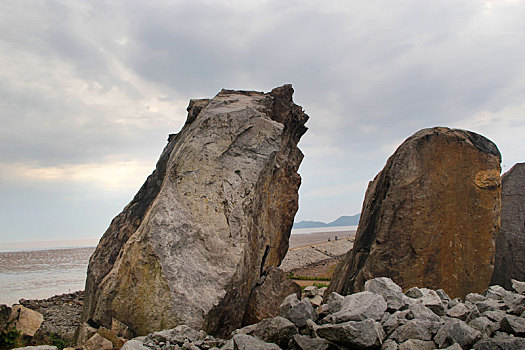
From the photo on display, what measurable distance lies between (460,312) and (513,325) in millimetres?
1144

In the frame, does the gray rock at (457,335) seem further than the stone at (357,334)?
No

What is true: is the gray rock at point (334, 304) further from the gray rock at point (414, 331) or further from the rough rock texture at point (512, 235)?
the rough rock texture at point (512, 235)

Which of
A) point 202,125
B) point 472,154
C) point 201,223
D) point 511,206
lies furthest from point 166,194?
point 511,206

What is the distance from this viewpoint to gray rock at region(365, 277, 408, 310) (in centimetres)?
631

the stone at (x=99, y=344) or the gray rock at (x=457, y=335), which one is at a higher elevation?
the gray rock at (x=457, y=335)

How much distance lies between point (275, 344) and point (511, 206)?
9.02 metres

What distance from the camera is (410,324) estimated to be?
209 inches

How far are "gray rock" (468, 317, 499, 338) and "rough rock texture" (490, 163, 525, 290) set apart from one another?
6181 millimetres

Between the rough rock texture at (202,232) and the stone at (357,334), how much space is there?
3005 millimetres

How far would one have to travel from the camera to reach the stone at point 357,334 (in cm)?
502

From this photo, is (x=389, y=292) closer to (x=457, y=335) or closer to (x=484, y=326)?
(x=484, y=326)

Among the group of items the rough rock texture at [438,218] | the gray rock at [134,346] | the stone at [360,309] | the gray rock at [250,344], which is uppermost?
the rough rock texture at [438,218]

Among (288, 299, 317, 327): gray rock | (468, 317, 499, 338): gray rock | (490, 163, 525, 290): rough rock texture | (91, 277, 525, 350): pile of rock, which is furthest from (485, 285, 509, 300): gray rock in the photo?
(490, 163, 525, 290): rough rock texture

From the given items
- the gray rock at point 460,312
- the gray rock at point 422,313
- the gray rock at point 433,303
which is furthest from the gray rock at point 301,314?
the gray rock at point 460,312
